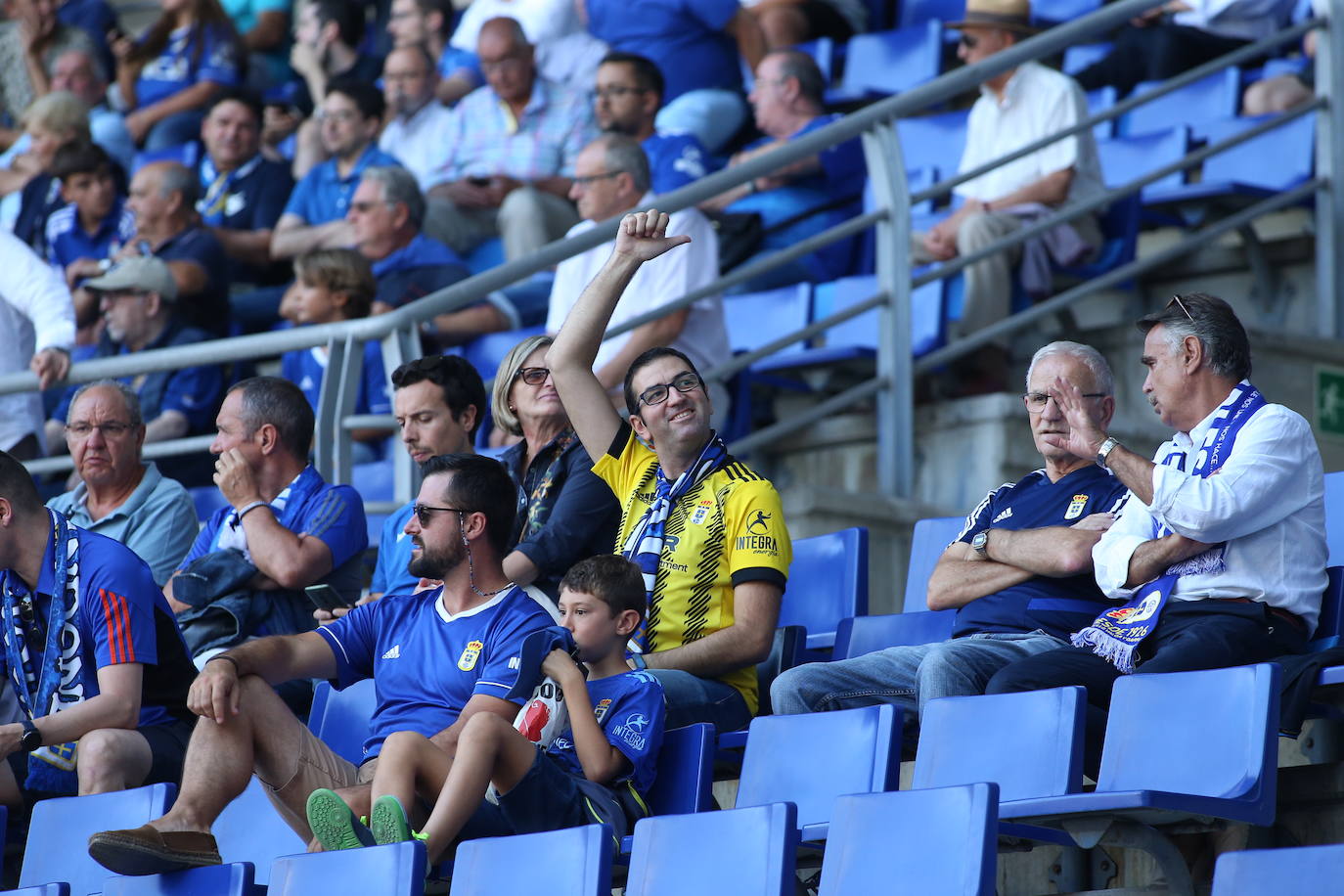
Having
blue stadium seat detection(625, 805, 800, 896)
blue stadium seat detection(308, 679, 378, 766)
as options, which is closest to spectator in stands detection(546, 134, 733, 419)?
blue stadium seat detection(308, 679, 378, 766)

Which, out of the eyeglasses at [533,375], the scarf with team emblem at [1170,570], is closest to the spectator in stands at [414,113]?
the eyeglasses at [533,375]

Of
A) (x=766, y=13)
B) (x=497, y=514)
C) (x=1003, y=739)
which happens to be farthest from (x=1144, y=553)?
(x=766, y=13)

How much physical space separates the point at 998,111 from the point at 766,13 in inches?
69.4

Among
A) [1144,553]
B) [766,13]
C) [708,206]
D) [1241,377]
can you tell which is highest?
[766,13]

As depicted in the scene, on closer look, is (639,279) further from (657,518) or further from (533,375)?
(657,518)

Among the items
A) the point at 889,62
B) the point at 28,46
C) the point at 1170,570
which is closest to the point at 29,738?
the point at 1170,570

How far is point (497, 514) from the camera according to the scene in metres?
3.79

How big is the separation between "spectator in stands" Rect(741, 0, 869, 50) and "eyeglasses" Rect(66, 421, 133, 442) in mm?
3582

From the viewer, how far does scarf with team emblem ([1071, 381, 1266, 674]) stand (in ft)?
11.6

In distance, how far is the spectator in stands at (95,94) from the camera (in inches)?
352

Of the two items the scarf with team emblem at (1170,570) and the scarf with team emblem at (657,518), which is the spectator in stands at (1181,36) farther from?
the scarf with team emblem at (1170,570)

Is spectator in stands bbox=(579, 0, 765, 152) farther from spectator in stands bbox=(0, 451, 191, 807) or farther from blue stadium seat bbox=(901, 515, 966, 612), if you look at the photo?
spectator in stands bbox=(0, 451, 191, 807)

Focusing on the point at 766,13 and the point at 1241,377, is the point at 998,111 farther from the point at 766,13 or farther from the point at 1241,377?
the point at 1241,377

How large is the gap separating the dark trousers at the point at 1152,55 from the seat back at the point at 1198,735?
3.82 meters
